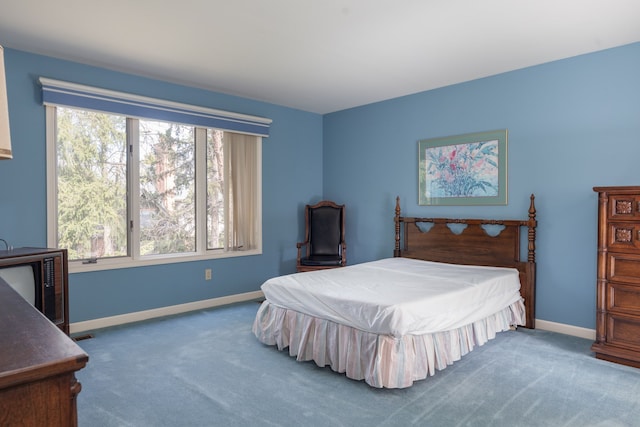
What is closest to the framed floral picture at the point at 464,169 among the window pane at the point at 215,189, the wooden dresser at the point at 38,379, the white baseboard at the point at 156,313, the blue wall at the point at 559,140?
the blue wall at the point at 559,140

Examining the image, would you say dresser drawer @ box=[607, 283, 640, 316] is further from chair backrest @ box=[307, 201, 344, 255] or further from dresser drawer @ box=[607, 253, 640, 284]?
chair backrest @ box=[307, 201, 344, 255]

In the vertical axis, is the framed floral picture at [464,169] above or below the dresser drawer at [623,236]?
above

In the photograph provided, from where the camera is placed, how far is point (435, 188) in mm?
4434

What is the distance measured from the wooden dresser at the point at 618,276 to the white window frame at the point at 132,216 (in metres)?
3.51

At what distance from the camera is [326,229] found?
17.2 feet

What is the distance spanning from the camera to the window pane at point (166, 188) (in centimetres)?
409

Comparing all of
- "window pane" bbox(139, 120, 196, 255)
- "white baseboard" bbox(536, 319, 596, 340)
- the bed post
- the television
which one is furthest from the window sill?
"white baseboard" bbox(536, 319, 596, 340)

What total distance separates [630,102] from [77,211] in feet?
15.9

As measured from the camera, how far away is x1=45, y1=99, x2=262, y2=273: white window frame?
3.45 meters

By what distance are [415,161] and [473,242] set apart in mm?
1172

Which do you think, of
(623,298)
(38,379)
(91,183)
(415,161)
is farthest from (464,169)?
(38,379)

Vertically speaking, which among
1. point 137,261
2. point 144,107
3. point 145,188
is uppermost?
point 144,107

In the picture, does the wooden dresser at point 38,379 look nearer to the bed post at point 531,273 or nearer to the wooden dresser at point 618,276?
the wooden dresser at point 618,276

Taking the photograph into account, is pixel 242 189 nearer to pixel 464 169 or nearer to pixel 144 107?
pixel 144 107
